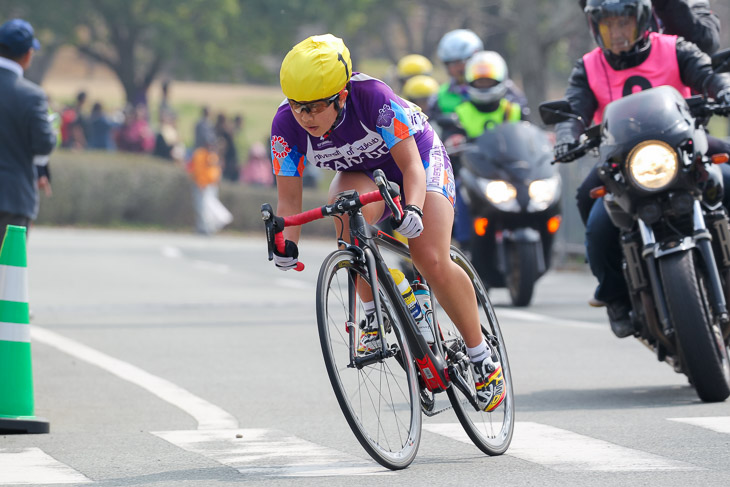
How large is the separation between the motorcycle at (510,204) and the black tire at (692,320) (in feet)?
19.3

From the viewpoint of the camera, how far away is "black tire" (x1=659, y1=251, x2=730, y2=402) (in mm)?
7367

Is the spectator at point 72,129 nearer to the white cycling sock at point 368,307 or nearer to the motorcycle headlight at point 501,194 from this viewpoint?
the motorcycle headlight at point 501,194

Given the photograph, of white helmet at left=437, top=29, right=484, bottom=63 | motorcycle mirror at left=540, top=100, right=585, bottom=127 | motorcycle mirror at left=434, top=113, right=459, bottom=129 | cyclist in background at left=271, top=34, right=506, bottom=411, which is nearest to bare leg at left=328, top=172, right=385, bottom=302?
cyclist in background at left=271, top=34, right=506, bottom=411

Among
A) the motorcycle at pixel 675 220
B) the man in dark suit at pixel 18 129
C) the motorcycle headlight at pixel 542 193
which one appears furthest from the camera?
the motorcycle headlight at pixel 542 193

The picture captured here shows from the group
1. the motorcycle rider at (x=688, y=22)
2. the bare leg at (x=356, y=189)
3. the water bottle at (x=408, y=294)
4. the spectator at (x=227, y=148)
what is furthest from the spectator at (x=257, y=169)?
the water bottle at (x=408, y=294)

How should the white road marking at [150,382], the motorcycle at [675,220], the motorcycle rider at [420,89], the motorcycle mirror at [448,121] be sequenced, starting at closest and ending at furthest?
the motorcycle at [675,220], the white road marking at [150,382], the motorcycle mirror at [448,121], the motorcycle rider at [420,89]

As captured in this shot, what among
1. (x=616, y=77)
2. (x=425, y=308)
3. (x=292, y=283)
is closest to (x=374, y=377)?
(x=425, y=308)

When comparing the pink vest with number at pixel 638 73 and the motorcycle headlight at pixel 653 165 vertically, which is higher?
the pink vest with number at pixel 638 73

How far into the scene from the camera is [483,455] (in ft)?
20.9

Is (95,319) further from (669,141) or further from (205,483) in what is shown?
(205,483)

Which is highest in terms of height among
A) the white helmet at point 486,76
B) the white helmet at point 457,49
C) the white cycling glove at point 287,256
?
the white helmet at point 457,49

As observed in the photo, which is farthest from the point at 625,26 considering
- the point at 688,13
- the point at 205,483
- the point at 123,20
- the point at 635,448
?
the point at 123,20

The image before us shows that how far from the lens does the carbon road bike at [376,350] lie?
5742 mm

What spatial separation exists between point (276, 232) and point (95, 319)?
8.02 m
